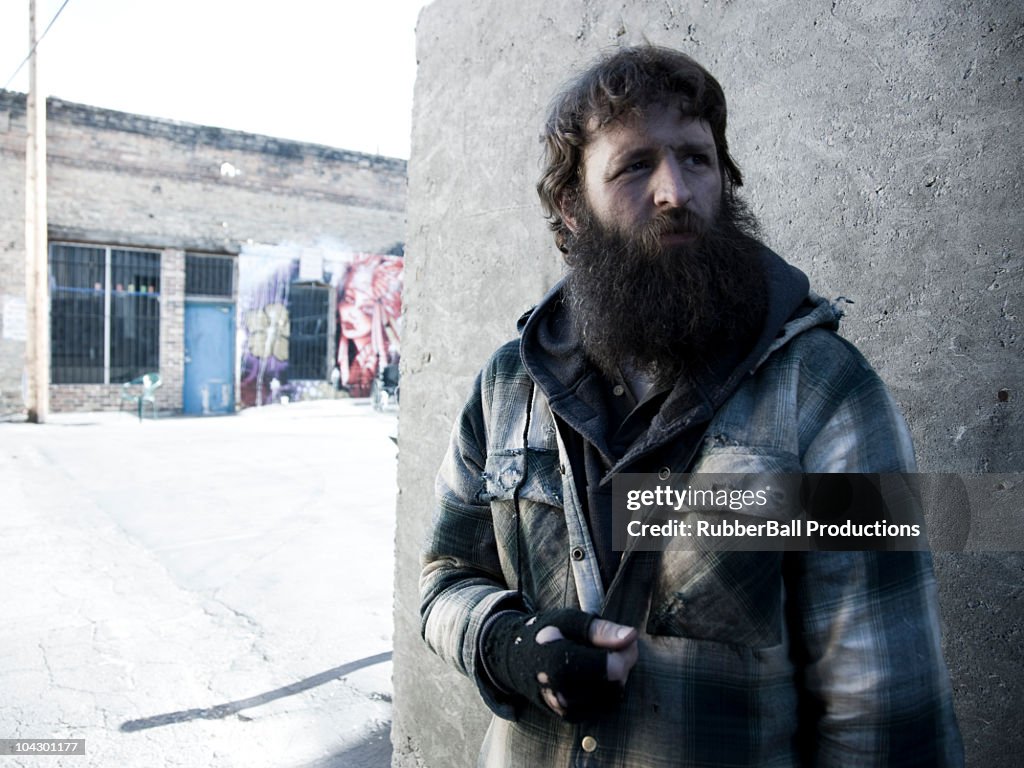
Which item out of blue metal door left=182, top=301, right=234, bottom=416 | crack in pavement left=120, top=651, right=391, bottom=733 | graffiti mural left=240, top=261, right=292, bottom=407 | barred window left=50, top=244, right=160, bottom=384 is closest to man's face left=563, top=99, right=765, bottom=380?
crack in pavement left=120, top=651, right=391, bottom=733

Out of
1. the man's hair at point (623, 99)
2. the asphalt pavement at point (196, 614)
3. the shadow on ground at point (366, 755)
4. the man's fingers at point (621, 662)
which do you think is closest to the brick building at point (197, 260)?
the asphalt pavement at point (196, 614)

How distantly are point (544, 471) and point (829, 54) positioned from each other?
3.76 feet

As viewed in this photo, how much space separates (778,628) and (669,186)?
75 cm

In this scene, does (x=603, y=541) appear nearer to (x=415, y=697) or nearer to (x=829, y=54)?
(x=829, y=54)

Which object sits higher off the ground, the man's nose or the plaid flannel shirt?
the man's nose

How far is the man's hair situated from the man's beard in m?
0.15

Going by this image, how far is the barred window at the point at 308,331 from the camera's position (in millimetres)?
18359

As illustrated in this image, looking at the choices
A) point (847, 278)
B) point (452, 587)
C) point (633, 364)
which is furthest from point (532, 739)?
point (847, 278)

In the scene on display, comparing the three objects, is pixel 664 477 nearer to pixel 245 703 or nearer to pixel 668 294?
pixel 668 294

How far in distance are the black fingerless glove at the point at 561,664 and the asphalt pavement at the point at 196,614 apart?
8.01 ft

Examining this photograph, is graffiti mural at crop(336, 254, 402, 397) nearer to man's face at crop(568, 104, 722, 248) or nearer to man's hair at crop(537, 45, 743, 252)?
man's hair at crop(537, 45, 743, 252)

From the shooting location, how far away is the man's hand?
109 centimetres

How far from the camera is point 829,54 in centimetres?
172

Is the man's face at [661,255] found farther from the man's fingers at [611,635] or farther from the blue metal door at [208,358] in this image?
the blue metal door at [208,358]
